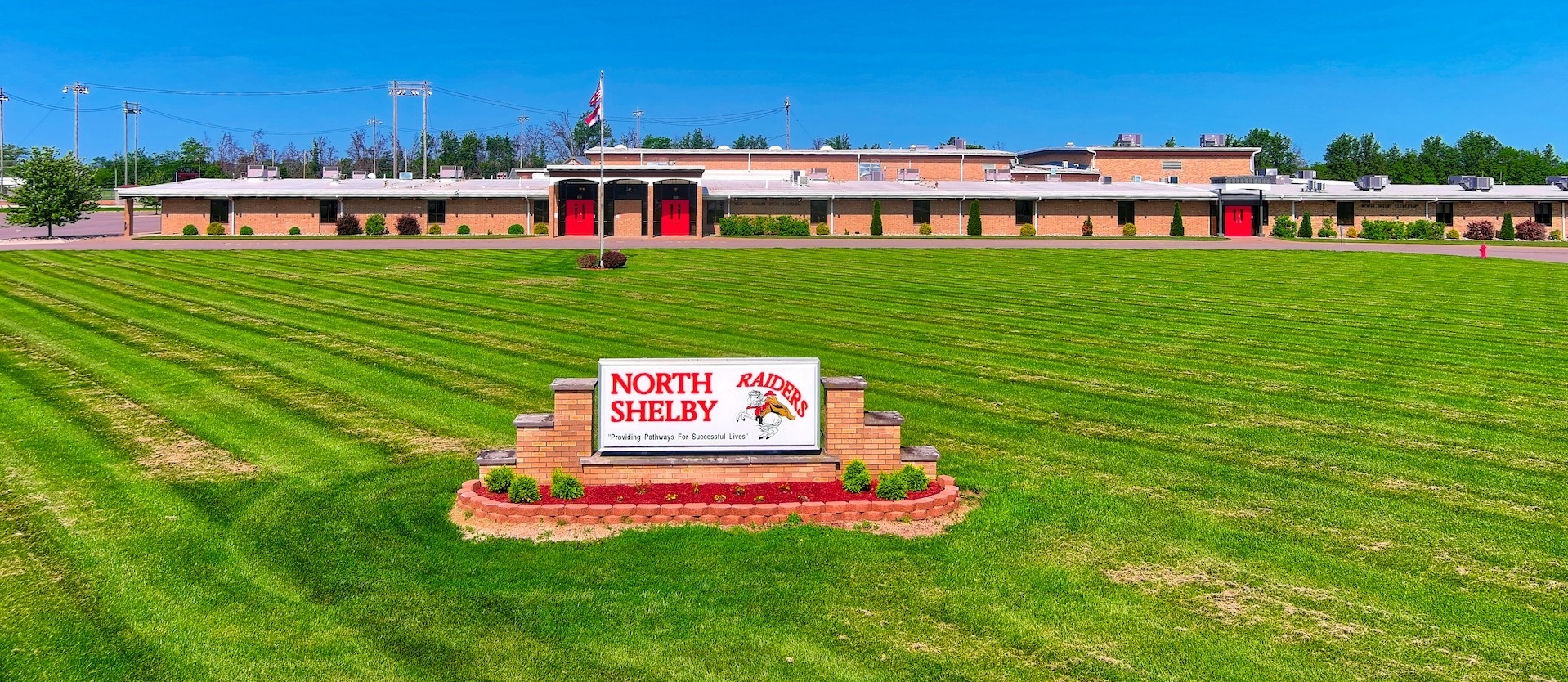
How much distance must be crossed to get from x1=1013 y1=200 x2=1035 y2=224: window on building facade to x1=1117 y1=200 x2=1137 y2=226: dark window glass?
5.67m

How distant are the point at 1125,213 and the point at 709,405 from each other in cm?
6628

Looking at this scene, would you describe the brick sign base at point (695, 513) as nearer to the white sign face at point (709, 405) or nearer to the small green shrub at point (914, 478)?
the small green shrub at point (914, 478)

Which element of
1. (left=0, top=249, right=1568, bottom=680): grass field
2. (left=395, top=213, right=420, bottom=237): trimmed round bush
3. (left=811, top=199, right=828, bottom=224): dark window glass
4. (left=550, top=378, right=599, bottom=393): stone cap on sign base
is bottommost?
(left=0, top=249, right=1568, bottom=680): grass field

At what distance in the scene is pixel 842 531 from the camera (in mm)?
11805

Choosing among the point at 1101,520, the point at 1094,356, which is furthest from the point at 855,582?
the point at 1094,356

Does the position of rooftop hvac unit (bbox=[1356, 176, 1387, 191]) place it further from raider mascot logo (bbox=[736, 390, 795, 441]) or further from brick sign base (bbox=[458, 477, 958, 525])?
brick sign base (bbox=[458, 477, 958, 525])

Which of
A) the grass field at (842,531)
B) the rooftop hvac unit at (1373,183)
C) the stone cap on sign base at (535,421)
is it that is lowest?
the grass field at (842,531)

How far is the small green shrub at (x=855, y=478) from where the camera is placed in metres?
12.5

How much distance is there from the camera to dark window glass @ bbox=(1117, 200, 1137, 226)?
74500 mm

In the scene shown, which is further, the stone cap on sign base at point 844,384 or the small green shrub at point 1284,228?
Answer: the small green shrub at point 1284,228

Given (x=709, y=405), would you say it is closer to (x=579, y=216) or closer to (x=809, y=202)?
(x=579, y=216)

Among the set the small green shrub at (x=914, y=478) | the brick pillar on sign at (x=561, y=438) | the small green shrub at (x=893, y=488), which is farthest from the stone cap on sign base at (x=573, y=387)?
the small green shrub at (x=914, y=478)

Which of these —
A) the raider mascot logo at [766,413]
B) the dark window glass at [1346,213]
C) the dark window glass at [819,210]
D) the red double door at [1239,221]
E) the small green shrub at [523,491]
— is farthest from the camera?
the dark window glass at [1346,213]

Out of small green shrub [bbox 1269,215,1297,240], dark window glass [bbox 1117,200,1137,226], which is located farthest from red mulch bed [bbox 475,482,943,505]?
small green shrub [bbox 1269,215,1297,240]
